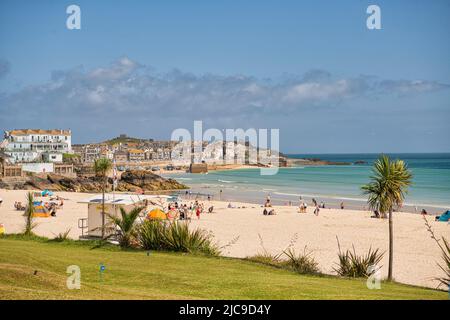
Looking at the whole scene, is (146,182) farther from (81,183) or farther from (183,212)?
(183,212)

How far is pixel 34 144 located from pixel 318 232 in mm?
76810

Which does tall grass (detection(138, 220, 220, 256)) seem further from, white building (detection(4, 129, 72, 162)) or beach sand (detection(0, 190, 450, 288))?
white building (detection(4, 129, 72, 162))

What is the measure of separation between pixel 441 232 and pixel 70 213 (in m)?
22.8

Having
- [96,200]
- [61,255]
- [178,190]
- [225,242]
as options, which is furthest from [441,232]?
[178,190]

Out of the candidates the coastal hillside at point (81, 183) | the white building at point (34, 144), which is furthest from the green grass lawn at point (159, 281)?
the white building at point (34, 144)

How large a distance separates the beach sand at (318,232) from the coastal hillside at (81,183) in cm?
2368

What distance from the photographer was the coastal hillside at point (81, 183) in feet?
197

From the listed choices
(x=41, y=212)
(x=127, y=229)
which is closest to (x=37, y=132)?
(x=41, y=212)

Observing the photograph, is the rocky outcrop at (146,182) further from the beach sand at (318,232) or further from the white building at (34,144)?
the beach sand at (318,232)

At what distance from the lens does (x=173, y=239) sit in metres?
12.4

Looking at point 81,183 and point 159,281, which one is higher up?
point 159,281
